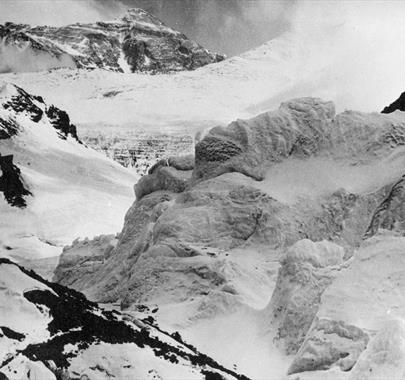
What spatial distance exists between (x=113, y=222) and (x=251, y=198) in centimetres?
5533

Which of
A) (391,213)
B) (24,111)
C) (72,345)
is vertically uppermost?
(24,111)

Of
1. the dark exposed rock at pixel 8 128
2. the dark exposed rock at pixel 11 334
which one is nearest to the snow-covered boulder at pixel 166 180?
the dark exposed rock at pixel 11 334

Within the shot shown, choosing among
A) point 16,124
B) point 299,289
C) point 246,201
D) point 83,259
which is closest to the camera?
point 299,289

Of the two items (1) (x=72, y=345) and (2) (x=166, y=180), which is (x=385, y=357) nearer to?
(1) (x=72, y=345)

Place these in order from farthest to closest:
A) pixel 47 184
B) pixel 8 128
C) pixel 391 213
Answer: pixel 8 128
pixel 47 184
pixel 391 213

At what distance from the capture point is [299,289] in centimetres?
2709

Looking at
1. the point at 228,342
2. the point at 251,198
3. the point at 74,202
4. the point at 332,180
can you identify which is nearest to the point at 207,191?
the point at 251,198

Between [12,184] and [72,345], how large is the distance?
76.6 meters

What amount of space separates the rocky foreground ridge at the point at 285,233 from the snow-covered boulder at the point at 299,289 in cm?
4

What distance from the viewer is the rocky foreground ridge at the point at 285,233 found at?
2472 cm

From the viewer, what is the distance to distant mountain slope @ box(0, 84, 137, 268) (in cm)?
8538

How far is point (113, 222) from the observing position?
9062 cm

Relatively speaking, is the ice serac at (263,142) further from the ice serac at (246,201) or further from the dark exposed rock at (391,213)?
the dark exposed rock at (391,213)

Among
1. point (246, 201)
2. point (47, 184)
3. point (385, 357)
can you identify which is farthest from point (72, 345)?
point (47, 184)
